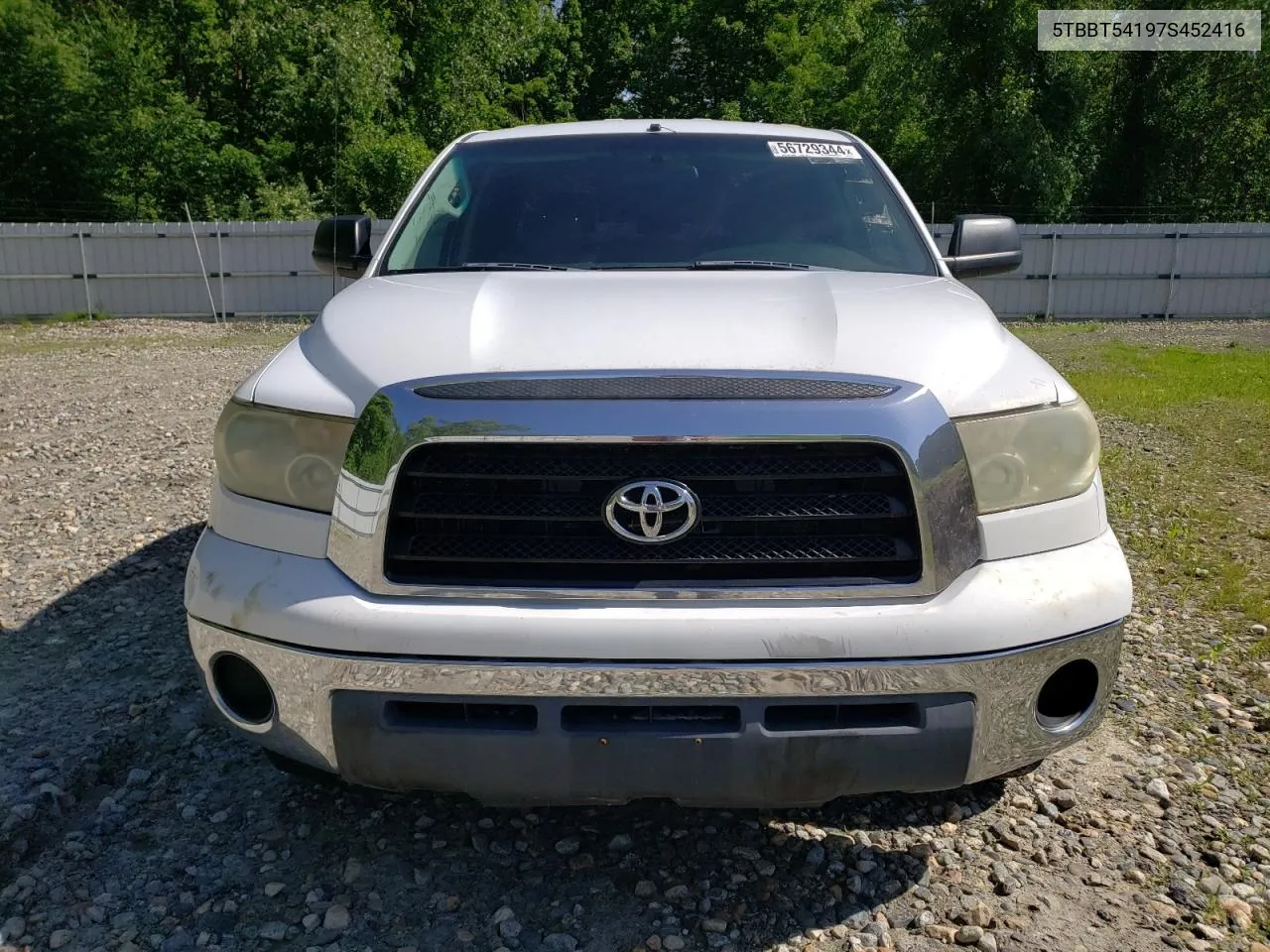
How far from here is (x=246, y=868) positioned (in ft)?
8.43

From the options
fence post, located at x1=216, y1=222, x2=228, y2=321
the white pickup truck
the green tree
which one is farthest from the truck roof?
the green tree

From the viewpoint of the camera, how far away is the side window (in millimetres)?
3461

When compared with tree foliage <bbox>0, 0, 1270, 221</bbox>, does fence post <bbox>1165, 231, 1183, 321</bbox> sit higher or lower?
lower

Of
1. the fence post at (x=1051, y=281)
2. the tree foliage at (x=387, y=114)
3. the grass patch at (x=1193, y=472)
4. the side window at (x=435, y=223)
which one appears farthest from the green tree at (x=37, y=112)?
the side window at (x=435, y=223)

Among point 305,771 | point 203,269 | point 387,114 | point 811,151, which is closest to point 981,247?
point 811,151

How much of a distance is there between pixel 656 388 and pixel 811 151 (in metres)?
2.05

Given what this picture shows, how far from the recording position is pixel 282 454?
2.25m

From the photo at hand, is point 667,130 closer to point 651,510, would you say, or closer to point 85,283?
point 651,510

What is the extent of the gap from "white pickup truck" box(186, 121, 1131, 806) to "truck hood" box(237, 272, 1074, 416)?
0.04 ft

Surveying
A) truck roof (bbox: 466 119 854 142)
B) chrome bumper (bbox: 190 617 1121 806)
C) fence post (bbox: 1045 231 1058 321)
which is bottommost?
fence post (bbox: 1045 231 1058 321)

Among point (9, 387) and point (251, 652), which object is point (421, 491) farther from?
point (9, 387)

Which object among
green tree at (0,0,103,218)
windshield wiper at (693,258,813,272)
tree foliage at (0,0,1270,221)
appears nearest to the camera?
windshield wiper at (693,258,813,272)

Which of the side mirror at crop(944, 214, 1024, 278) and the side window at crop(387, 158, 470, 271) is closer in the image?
the side window at crop(387, 158, 470, 271)

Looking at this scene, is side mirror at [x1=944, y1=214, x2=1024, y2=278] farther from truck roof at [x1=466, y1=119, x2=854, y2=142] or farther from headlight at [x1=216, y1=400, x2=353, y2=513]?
headlight at [x1=216, y1=400, x2=353, y2=513]
